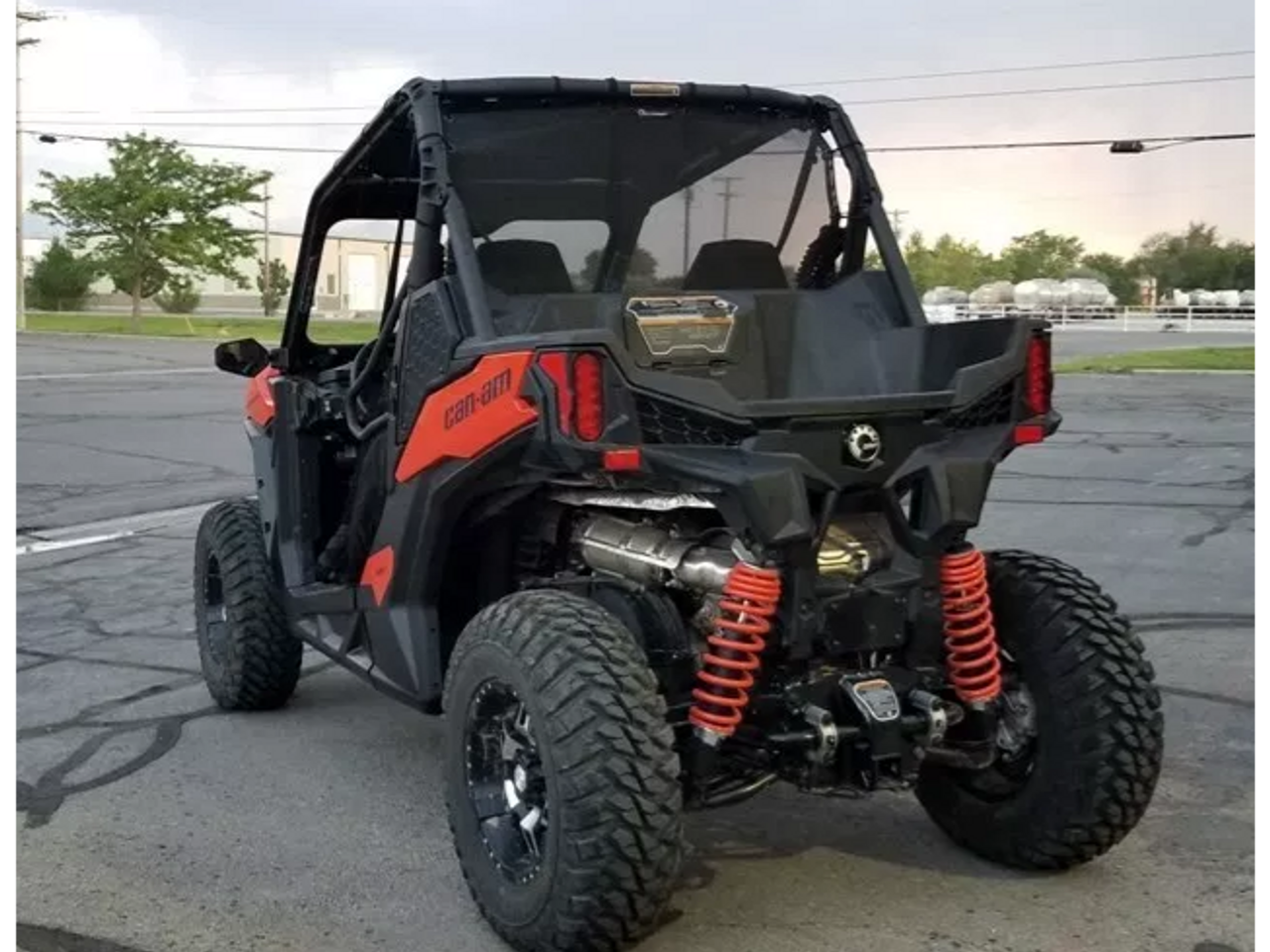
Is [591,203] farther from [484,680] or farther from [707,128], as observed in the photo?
[484,680]

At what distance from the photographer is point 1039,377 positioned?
4.06 m

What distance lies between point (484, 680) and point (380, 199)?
92.1 inches

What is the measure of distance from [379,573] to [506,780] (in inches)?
40.3

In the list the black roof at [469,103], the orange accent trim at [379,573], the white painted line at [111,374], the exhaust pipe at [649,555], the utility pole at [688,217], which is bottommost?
the white painted line at [111,374]

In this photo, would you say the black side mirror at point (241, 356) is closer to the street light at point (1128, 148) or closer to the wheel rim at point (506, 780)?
the wheel rim at point (506, 780)

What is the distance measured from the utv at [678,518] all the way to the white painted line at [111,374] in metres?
21.4

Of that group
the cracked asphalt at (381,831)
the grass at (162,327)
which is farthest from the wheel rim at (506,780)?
the grass at (162,327)

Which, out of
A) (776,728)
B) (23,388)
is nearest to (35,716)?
(776,728)

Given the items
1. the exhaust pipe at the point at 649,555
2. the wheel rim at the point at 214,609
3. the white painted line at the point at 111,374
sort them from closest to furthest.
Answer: the exhaust pipe at the point at 649,555
the wheel rim at the point at 214,609
the white painted line at the point at 111,374

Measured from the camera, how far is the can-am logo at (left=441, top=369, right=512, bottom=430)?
3.79 metres

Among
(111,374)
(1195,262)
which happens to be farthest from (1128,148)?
(1195,262)

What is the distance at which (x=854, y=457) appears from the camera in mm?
3732

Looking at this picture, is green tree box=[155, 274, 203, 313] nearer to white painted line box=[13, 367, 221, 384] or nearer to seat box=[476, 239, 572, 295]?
white painted line box=[13, 367, 221, 384]

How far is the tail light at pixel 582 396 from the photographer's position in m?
3.58
